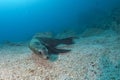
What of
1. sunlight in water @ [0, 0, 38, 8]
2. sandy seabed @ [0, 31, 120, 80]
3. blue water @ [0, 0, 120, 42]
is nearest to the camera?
sandy seabed @ [0, 31, 120, 80]

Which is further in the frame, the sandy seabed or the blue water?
the blue water

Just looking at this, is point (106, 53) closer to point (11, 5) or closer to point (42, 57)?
point (42, 57)

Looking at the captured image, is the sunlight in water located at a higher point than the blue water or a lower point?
higher

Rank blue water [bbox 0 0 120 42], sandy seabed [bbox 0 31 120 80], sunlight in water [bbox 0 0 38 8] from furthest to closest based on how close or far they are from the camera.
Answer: sunlight in water [bbox 0 0 38 8], blue water [bbox 0 0 120 42], sandy seabed [bbox 0 31 120 80]

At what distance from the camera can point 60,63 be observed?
211 inches

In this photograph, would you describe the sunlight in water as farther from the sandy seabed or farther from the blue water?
the sandy seabed

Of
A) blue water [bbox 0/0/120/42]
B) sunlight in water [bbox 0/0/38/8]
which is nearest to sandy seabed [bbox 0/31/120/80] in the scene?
blue water [bbox 0/0/120/42]

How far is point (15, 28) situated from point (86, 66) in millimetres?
19873

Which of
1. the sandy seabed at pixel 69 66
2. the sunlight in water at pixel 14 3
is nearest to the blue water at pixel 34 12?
the sunlight in water at pixel 14 3

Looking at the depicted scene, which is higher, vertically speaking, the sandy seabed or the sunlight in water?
the sunlight in water

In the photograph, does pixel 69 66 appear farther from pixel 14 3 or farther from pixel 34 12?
pixel 34 12

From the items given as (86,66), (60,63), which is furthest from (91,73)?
(60,63)

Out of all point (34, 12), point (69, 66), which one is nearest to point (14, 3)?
point (34, 12)

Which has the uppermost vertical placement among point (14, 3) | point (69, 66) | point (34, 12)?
point (14, 3)
